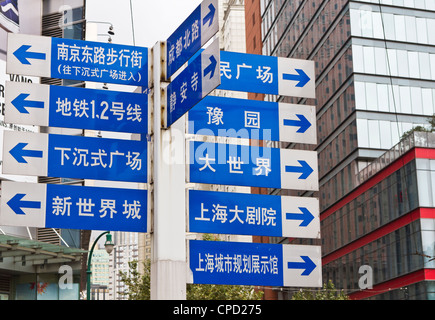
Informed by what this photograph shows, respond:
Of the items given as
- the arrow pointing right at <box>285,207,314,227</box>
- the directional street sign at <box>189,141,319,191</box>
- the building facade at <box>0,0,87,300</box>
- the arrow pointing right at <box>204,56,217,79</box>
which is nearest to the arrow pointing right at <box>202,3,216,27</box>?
the arrow pointing right at <box>204,56,217,79</box>

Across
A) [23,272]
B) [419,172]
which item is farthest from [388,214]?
[23,272]

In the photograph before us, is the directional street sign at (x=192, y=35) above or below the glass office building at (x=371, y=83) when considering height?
below

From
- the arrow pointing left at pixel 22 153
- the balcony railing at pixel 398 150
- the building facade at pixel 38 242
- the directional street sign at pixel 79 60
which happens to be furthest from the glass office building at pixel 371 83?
the arrow pointing left at pixel 22 153

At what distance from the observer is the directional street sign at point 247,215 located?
7762 millimetres

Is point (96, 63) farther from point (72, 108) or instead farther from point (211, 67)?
point (211, 67)

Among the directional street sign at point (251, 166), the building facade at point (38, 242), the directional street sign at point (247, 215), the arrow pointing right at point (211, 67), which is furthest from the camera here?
the building facade at point (38, 242)

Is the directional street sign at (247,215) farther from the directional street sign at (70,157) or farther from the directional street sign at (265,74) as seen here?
the directional street sign at (265,74)

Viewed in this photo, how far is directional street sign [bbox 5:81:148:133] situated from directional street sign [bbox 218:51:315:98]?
122cm

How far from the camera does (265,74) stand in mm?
8625

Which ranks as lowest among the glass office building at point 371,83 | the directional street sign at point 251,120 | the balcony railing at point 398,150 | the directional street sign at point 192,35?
the directional street sign at point 251,120

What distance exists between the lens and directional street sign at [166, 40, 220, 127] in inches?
265

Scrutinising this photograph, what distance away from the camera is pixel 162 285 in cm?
737

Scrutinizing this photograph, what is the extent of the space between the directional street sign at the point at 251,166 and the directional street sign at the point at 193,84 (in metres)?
0.54
